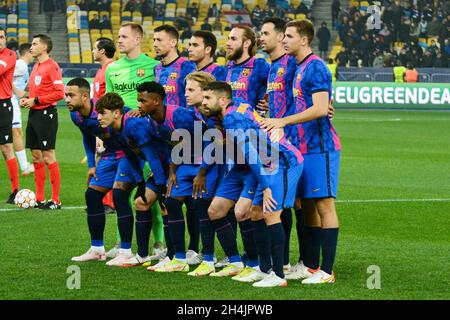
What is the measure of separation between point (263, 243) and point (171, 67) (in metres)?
2.39

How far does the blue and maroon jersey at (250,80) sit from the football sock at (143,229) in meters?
1.41

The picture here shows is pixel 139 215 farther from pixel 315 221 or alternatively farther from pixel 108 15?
pixel 108 15

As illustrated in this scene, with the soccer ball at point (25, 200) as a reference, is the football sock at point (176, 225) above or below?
above

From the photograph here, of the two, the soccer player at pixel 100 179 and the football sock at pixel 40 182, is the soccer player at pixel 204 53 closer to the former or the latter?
the soccer player at pixel 100 179

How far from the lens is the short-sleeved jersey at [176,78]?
966cm

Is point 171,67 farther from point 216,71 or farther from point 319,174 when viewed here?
point 319,174

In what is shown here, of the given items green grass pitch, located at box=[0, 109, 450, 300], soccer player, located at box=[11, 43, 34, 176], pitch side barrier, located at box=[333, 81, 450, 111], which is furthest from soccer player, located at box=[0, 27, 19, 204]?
pitch side barrier, located at box=[333, 81, 450, 111]

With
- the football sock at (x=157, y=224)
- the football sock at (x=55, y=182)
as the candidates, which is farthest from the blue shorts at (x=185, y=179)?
the football sock at (x=55, y=182)

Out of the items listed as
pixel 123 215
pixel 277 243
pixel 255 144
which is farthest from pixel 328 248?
pixel 123 215

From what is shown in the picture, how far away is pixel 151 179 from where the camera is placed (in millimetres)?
9273

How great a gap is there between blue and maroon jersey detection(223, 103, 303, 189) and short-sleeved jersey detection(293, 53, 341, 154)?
0.26m

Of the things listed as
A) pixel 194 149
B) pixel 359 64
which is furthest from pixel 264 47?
pixel 359 64

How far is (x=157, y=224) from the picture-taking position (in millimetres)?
10070

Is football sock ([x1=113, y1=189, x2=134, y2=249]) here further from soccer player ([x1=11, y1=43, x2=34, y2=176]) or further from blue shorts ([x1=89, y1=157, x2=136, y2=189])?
soccer player ([x1=11, y1=43, x2=34, y2=176])
